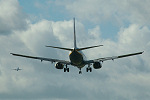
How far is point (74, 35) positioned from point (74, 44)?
7.13 ft

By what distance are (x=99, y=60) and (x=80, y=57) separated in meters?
10.2

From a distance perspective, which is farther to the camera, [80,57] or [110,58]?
[110,58]

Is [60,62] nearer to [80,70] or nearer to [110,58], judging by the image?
[80,70]

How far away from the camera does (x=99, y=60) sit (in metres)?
69.5

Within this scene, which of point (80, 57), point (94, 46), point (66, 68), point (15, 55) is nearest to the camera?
point (94, 46)

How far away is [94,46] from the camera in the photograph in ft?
186

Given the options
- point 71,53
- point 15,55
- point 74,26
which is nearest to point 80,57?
point 71,53

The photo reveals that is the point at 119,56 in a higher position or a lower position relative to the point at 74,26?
lower

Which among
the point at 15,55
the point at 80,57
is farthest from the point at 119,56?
the point at 15,55

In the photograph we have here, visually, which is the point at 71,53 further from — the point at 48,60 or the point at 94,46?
the point at 48,60

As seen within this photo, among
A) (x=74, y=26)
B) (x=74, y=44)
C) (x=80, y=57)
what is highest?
(x=74, y=26)

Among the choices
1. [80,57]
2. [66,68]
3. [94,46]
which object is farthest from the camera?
[66,68]

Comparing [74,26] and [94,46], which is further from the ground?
[74,26]

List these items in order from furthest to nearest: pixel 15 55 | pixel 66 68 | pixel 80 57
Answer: pixel 66 68 → pixel 15 55 → pixel 80 57
